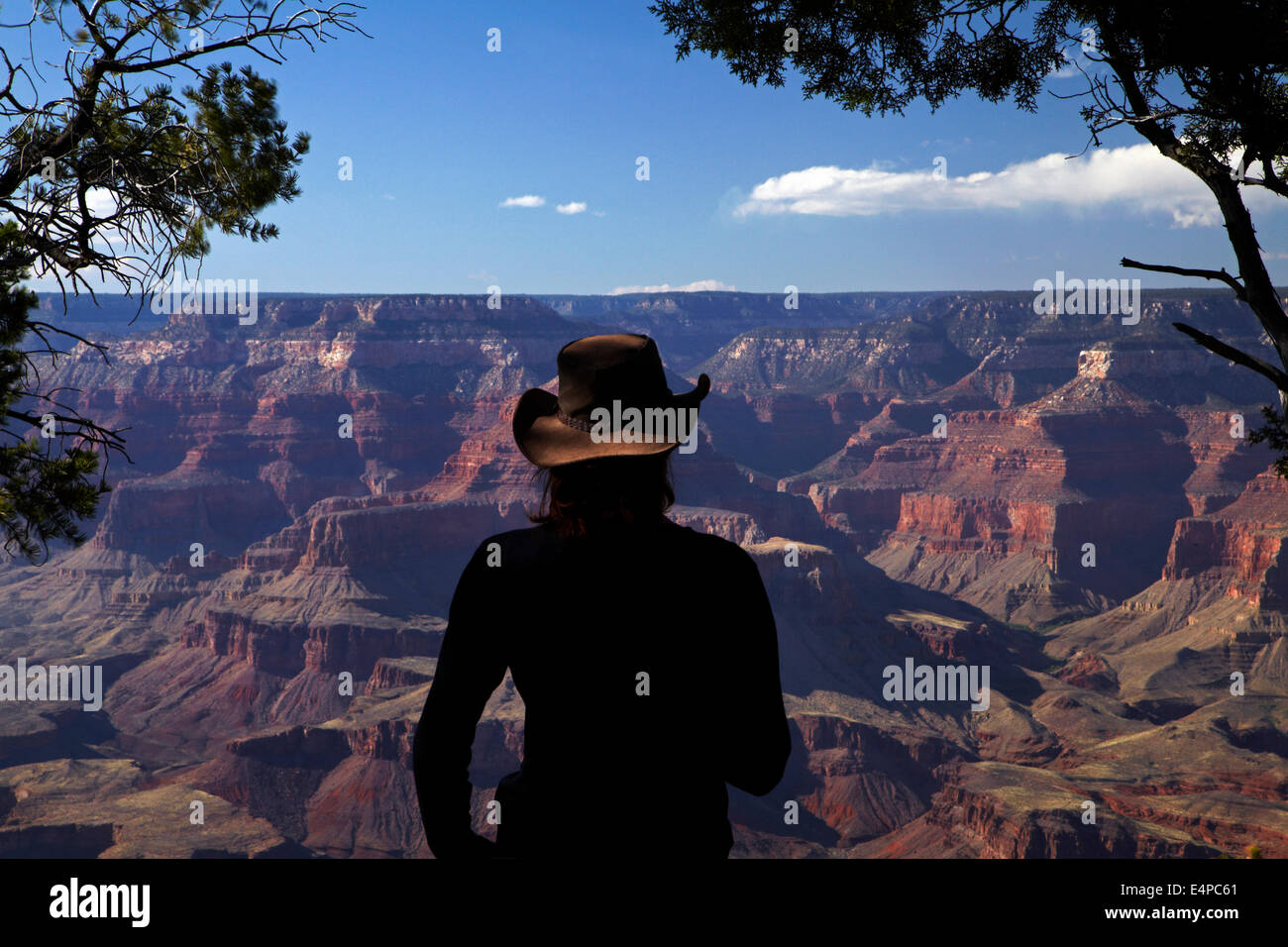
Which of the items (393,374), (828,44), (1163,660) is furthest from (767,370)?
(828,44)

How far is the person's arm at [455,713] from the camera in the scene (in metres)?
2.37

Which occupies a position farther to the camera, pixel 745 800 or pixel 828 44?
pixel 745 800

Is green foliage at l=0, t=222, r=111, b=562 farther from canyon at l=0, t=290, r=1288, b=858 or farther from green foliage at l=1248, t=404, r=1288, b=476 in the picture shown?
green foliage at l=1248, t=404, r=1288, b=476

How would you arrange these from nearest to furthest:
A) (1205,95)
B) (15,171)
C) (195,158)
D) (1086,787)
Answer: (15,171) < (1205,95) < (195,158) < (1086,787)

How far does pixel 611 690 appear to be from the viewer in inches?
92.6

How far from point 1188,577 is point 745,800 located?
54349 millimetres

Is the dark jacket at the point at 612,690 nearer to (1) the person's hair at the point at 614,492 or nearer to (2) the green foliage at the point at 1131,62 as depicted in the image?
(1) the person's hair at the point at 614,492

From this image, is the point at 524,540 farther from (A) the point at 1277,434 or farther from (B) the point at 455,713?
(A) the point at 1277,434

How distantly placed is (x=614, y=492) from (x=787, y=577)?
2734 inches

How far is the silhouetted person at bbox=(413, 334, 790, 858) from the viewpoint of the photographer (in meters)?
2.35

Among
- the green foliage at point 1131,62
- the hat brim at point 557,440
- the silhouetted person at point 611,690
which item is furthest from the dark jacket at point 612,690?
the green foliage at point 1131,62

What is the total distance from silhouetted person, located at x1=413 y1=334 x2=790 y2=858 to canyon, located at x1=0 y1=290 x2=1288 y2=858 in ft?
0.43
